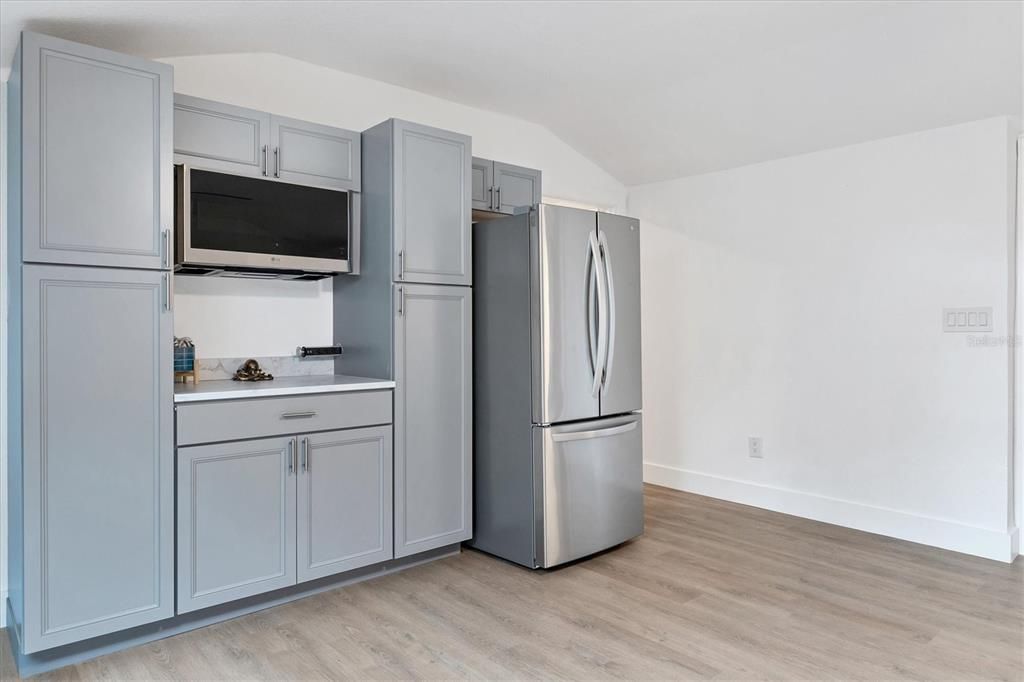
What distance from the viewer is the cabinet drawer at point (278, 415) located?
248cm

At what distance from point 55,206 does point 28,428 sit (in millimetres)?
730

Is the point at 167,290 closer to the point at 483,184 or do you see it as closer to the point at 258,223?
the point at 258,223

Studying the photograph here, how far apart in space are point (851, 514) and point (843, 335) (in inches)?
40.2

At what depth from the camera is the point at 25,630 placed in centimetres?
215

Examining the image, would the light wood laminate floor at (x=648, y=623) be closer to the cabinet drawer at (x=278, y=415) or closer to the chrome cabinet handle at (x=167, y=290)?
the cabinet drawer at (x=278, y=415)

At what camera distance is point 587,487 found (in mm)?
3266

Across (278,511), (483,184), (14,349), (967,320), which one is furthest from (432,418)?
(967,320)

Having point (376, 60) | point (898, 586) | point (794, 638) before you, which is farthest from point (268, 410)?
point (898, 586)

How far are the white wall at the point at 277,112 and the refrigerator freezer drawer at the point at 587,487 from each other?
4.16 feet

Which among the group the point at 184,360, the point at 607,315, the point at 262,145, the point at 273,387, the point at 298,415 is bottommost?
the point at 298,415

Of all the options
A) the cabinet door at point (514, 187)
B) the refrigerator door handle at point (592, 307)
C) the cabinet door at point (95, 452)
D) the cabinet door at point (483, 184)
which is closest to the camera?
the cabinet door at point (95, 452)

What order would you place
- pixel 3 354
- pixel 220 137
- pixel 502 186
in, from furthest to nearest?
pixel 502 186 → pixel 220 137 → pixel 3 354

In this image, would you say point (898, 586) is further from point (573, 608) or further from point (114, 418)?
point (114, 418)

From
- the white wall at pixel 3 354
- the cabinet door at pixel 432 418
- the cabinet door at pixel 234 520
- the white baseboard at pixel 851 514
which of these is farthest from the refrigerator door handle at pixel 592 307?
the white wall at pixel 3 354
